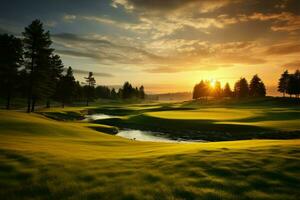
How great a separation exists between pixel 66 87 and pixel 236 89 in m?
98.5

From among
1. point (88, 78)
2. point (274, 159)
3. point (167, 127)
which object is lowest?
point (167, 127)

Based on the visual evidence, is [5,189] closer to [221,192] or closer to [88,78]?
[221,192]

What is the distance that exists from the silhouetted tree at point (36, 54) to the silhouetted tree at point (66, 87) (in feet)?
132

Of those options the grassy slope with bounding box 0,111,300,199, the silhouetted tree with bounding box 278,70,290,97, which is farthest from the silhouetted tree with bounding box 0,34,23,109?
the silhouetted tree with bounding box 278,70,290,97

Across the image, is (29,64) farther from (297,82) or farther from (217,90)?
(217,90)

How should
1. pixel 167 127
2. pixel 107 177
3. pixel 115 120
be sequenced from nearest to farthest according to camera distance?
pixel 107 177
pixel 167 127
pixel 115 120

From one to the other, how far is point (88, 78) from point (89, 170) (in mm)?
109178

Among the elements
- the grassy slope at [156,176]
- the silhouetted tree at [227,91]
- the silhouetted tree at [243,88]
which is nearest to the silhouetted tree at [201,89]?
the silhouetted tree at [227,91]

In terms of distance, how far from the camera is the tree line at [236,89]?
437 feet

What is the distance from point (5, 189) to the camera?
9.78 metres

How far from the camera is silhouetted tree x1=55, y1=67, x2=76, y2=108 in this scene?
9019cm

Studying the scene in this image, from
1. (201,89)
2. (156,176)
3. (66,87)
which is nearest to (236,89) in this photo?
(201,89)

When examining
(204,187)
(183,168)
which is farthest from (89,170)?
(204,187)

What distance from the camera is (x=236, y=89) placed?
144875 mm
